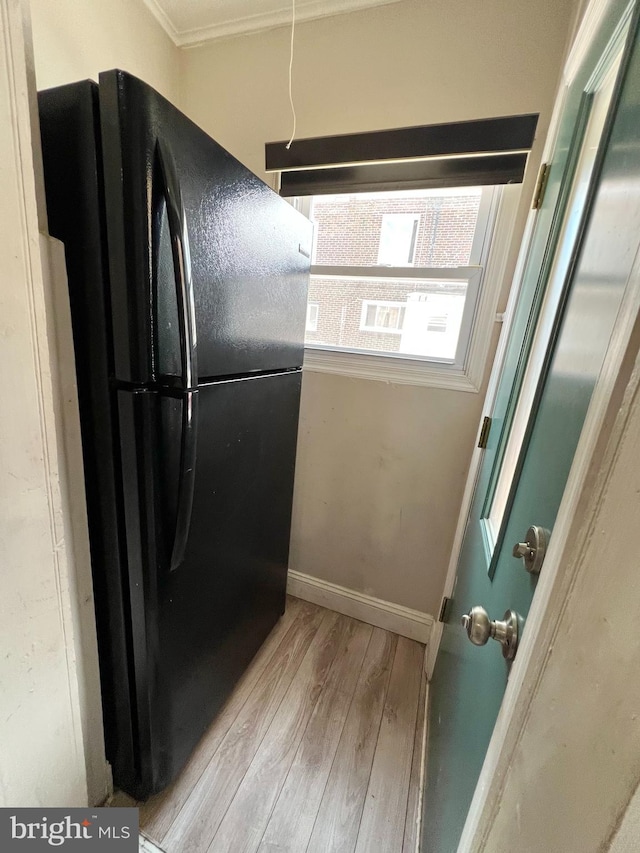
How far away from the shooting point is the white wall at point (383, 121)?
1.16 meters

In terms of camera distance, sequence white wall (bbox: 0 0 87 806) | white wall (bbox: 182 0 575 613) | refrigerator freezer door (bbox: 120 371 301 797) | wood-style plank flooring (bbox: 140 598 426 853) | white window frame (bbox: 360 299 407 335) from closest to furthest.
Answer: white wall (bbox: 0 0 87 806) → refrigerator freezer door (bbox: 120 371 301 797) → wood-style plank flooring (bbox: 140 598 426 853) → white wall (bbox: 182 0 575 613) → white window frame (bbox: 360 299 407 335)

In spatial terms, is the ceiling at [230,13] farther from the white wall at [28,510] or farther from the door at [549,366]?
the white wall at [28,510]

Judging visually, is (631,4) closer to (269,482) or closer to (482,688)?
(482,688)

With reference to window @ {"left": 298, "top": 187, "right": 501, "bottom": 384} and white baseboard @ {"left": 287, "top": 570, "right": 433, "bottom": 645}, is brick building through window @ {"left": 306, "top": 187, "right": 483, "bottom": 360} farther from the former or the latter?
white baseboard @ {"left": 287, "top": 570, "right": 433, "bottom": 645}

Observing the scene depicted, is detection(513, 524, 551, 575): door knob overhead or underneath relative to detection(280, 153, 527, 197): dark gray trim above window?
underneath

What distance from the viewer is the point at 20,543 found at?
63 centimetres

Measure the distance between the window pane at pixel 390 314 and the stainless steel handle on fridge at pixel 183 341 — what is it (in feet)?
3.30

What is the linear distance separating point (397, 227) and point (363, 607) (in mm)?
1805

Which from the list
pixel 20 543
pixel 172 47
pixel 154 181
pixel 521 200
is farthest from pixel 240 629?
pixel 172 47

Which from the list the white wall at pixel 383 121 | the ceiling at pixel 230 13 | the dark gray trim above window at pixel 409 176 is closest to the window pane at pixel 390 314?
the white wall at pixel 383 121

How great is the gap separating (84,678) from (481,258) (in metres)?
1.85

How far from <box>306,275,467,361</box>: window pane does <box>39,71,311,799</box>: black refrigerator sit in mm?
435

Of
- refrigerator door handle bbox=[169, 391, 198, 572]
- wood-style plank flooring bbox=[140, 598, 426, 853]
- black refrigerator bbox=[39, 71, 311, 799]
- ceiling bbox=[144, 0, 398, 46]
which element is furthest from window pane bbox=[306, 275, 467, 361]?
wood-style plank flooring bbox=[140, 598, 426, 853]

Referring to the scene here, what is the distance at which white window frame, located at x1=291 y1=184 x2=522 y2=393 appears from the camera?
4.23 feet
